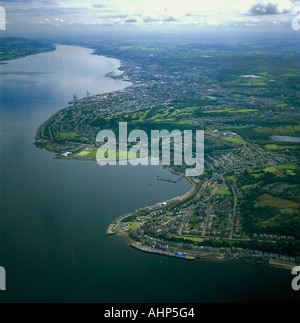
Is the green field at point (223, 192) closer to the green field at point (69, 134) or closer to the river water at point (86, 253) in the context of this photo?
the river water at point (86, 253)

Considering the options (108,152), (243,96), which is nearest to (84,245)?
(108,152)

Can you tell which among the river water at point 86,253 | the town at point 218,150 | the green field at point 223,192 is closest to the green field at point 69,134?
the town at point 218,150

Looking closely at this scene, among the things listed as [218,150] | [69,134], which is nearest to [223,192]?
[218,150]

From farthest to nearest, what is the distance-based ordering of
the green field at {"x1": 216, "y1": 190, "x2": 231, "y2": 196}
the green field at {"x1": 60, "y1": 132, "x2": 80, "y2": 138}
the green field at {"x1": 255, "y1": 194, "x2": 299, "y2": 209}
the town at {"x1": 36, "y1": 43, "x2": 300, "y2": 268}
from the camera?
the green field at {"x1": 60, "y1": 132, "x2": 80, "y2": 138} → the green field at {"x1": 216, "y1": 190, "x2": 231, "y2": 196} → the green field at {"x1": 255, "y1": 194, "x2": 299, "y2": 209} → the town at {"x1": 36, "y1": 43, "x2": 300, "y2": 268}

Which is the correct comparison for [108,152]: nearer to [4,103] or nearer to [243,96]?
[4,103]

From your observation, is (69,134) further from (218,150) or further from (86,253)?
(86,253)

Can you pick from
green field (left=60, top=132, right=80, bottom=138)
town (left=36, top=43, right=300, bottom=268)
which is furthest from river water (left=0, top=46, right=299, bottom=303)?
green field (left=60, top=132, right=80, bottom=138)

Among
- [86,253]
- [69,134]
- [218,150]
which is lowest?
[86,253]

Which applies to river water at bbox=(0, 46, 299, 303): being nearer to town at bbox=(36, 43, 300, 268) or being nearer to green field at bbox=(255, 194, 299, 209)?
town at bbox=(36, 43, 300, 268)

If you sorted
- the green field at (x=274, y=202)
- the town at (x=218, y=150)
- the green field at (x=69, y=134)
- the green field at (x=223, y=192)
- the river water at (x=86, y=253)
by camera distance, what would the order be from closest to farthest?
the river water at (x=86, y=253)
the town at (x=218, y=150)
the green field at (x=274, y=202)
the green field at (x=223, y=192)
the green field at (x=69, y=134)
